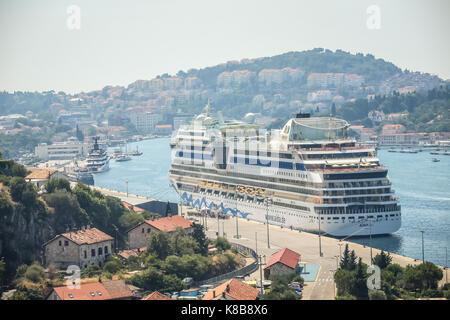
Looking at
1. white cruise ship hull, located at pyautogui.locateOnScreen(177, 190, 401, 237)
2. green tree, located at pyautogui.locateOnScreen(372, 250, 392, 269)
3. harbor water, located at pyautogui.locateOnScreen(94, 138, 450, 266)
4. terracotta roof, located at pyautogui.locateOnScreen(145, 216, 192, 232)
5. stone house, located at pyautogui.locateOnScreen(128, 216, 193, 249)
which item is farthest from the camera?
white cruise ship hull, located at pyautogui.locateOnScreen(177, 190, 401, 237)

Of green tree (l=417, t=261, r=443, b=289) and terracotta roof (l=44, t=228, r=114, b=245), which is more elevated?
terracotta roof (l=44, t=228, r=114, b=245)

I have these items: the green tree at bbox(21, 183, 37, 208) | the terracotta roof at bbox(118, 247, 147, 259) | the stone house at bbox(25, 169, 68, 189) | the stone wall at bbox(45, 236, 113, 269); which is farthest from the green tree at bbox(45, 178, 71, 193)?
the stone wall at bbox(45, 236, 113, 269)

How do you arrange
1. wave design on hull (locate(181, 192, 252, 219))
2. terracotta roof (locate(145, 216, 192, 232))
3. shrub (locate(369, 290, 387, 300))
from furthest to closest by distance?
wave design on hull (locate(181, 192, 252, 219)), terracotta roof (locate(145, 216, 192, 232)), shrub (locate(369, 290, 387, 300))

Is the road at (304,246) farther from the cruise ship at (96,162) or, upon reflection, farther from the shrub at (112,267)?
the cruise ship at (96,162)

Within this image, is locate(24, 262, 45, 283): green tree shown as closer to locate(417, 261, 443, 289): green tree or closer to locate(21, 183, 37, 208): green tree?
locate(21, 183, 37, 208): green tree

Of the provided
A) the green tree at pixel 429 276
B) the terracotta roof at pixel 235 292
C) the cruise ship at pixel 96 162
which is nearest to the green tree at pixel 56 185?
the terracotta roof at pixel 235 292
